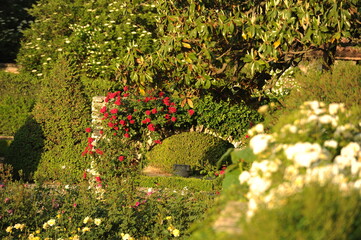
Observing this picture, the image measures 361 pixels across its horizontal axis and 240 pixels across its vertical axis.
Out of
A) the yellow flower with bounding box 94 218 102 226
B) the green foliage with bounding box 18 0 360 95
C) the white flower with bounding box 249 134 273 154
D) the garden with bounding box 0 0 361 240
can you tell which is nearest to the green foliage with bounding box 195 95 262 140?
the garden with bounding box 0 0 361 240

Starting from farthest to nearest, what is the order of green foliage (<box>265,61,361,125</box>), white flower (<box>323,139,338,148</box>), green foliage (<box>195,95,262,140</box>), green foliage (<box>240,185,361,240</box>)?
green foliage (<box>195,95,262,140</box>)
green foliage (<box>265,61,361,125</box>)
white flower (<box>323,139,338,148</box>)
green foliage (<box>240,185,361,240</box>)

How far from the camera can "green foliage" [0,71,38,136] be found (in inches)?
635

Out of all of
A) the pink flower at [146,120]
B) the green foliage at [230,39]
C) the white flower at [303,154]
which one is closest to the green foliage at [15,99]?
the pink flower at [146,120]

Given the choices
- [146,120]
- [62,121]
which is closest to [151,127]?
[146,120]

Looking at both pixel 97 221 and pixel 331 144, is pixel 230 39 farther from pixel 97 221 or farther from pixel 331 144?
pixel 331 144

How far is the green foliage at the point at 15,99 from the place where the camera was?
16.1 m

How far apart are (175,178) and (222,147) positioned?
70.9 inches

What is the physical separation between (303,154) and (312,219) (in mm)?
495

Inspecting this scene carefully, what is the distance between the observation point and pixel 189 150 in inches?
452

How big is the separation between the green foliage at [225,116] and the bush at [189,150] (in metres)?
1.32

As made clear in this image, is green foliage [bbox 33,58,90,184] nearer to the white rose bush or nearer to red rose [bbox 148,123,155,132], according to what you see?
red rose [bbox 148,123,155,132]

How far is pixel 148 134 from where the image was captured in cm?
1009

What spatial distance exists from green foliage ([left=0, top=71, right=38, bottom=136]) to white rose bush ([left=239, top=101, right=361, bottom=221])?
46.4ft

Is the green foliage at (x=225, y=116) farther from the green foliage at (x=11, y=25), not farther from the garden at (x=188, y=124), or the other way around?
the green foliage at (x=11, y=25)
